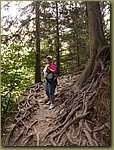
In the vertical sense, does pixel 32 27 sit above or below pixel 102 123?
above

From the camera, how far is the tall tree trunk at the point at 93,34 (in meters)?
2.95

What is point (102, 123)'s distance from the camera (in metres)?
2.82

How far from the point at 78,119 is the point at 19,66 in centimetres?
75

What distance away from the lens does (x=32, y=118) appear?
2943 mm

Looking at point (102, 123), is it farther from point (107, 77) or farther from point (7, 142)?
point (7, 142)

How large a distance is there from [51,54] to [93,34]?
443 millimetres

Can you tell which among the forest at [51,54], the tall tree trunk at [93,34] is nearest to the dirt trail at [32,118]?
the forest at [51,54]

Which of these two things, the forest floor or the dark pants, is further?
the dark pants

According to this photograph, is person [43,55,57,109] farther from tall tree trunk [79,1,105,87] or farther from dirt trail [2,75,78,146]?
tall tree trunk [79,1,105,87]

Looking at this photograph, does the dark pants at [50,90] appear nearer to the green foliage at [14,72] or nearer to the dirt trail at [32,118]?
the dirt trail at [32,118]

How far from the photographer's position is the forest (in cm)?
293

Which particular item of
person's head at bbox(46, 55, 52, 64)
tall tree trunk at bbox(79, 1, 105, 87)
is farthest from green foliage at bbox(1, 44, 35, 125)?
tall tree trunk at bbox(79, 1, 105, 87)

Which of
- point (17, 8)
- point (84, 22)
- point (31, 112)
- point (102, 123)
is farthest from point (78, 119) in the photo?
point (17, 8)

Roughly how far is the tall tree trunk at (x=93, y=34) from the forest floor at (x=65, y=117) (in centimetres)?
9
